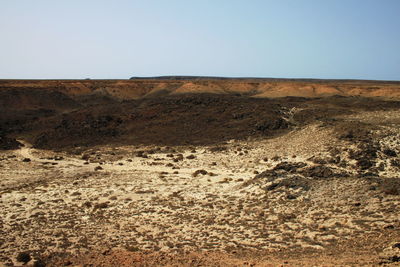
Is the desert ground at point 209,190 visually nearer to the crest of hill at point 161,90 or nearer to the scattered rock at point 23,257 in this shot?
the scattered rock at point 23,257

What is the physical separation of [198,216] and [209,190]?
182 inches

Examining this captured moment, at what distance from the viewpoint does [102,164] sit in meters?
32.6

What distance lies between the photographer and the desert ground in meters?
13.8

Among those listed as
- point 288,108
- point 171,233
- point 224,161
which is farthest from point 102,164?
point 288,108

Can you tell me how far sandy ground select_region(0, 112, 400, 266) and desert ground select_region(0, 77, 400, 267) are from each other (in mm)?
75

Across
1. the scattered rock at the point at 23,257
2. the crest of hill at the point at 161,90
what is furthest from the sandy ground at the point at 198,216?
the crest of hill at the point at 161,90

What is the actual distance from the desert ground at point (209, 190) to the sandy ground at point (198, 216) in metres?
0.08

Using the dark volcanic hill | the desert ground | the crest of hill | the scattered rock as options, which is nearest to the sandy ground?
the desert ground

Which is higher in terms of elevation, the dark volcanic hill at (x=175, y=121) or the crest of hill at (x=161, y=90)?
the crest of hill at (x=161, y=90)

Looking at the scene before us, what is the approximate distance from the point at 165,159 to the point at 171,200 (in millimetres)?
13806

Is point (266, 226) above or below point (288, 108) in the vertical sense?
below

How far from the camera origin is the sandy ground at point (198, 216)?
13.4m

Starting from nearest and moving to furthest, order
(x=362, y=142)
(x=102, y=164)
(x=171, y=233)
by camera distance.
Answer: (x=171, y=233) → (x=362, y=142) → (x=102, y=164)

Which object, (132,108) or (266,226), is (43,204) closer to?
(266,226)
